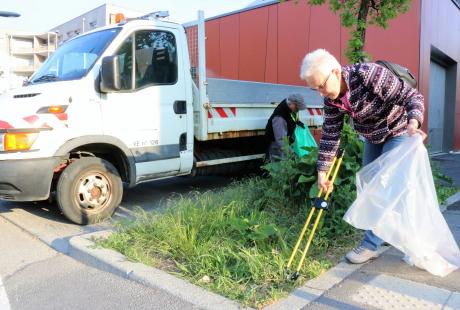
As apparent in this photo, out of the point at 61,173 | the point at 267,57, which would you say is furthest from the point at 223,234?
the point at 267,57

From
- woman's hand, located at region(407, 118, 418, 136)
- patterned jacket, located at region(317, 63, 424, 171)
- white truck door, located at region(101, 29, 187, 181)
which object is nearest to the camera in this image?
woman's hand, located at region(407, 118, 418, 136)

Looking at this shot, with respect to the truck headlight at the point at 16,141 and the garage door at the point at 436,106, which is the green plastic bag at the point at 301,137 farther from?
the garage door at the point at 436,106

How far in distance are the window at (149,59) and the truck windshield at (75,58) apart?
0.28m

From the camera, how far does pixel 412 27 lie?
37.7 feet

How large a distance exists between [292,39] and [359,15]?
7.92 m

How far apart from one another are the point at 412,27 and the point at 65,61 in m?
9.55

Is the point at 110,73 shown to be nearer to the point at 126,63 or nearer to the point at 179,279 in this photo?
the point at 126,63

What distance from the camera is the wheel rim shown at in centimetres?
488

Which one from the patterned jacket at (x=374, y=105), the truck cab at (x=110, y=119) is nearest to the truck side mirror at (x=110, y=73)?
the truck cab at (x=110, y=119)

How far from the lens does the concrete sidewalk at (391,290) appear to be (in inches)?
107

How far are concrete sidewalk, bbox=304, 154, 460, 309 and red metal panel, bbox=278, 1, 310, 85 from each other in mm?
10798

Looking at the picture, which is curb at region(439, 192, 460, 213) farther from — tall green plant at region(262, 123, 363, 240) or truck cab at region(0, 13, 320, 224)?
truck cab at region(0, 13, 320, 224)

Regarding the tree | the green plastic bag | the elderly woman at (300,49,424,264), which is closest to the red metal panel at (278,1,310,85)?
the tree

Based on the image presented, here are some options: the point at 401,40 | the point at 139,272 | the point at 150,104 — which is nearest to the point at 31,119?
the point at 150,104
